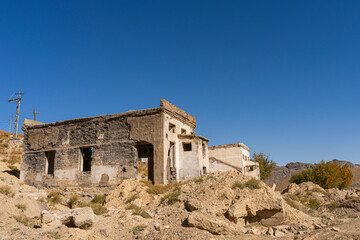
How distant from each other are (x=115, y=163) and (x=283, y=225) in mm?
10327

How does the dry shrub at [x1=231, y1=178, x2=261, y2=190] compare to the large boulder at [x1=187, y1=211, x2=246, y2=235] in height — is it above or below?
above

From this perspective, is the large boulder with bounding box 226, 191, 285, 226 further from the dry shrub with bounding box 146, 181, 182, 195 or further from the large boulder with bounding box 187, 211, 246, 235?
the dry shrub with bounding box 146, 181, 182, 195

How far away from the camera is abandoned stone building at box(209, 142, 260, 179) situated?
29792 mm

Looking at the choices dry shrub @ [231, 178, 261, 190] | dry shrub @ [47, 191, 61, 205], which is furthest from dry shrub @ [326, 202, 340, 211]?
dry shrub @ [47, 191, 61, 205]

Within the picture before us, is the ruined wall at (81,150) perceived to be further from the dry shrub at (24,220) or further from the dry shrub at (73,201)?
the dry shrub at (24,220)

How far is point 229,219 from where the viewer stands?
9.59 metres

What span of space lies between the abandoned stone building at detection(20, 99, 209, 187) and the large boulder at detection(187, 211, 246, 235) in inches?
290

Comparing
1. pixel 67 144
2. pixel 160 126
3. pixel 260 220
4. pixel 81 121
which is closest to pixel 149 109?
pixel 160 126

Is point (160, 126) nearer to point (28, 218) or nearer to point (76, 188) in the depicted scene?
point (76, 188)

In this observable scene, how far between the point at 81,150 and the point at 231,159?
17385 millimetres

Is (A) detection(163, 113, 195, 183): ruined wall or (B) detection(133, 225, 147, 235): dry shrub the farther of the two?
(A) detection(163, 113, 195, 183): ruined wall

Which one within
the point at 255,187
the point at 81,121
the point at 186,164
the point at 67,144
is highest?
the point at 81,121

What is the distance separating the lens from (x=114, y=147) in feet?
56.4

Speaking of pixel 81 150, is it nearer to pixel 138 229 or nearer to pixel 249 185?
pixel 138 229
